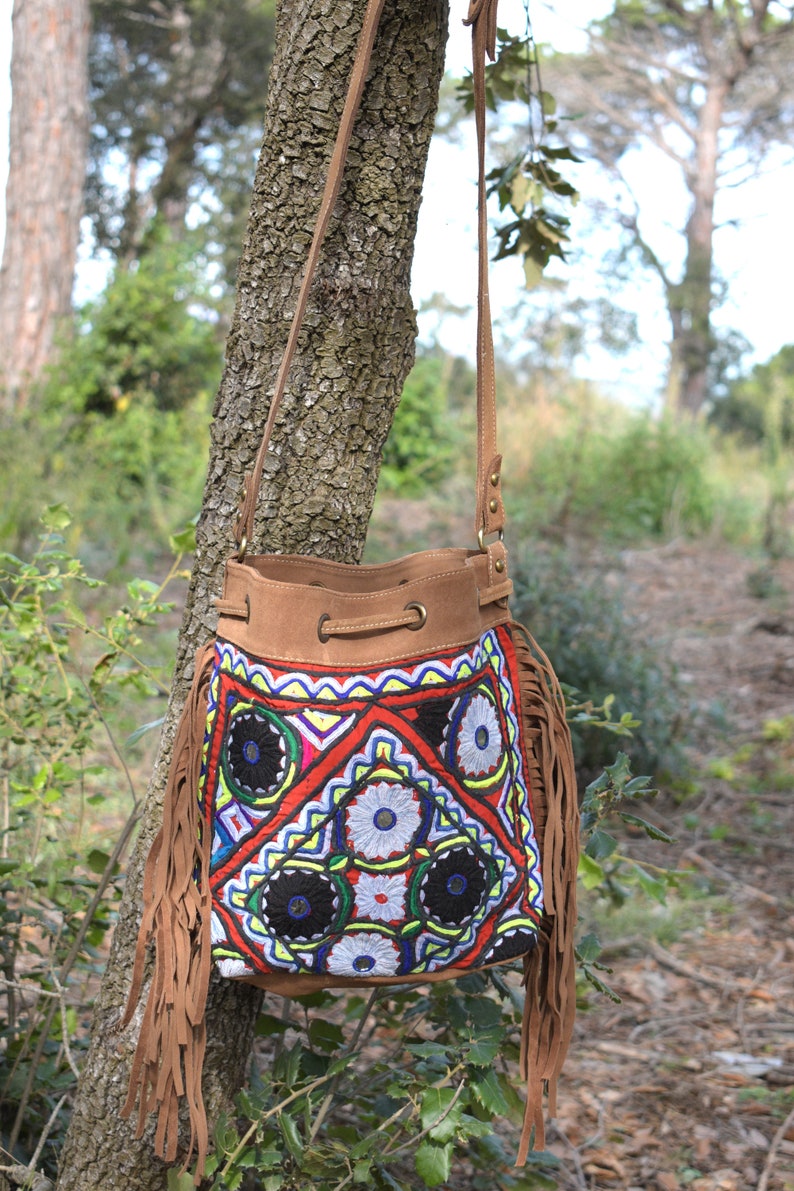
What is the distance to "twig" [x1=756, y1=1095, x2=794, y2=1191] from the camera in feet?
5.92

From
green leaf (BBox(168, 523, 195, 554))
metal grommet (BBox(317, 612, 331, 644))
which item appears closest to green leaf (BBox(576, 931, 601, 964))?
metal grommet (BBox(317, 612, 331, 644))

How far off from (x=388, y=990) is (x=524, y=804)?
0.50 metres

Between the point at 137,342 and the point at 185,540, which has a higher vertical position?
the point at 137,342

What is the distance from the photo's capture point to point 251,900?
113 cm

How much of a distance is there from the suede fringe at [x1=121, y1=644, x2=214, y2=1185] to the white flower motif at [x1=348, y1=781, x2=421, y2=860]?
0.65 ft

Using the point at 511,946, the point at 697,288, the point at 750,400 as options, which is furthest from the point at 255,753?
the point at 750,400

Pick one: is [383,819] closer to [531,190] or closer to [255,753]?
[255,753]

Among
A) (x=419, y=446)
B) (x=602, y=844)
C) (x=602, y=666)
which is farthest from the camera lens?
(x=419, y=446)

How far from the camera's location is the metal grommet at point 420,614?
1.12 meters

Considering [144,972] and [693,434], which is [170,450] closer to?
[693,434]

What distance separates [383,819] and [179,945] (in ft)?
0.97

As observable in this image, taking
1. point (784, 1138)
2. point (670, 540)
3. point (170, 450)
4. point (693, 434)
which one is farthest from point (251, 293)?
point (693, 434)

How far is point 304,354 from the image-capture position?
131cm

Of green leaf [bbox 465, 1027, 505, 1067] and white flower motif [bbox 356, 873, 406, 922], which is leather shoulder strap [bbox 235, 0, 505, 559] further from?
green leaf [bbox 465, 1027, 505, 1067]
